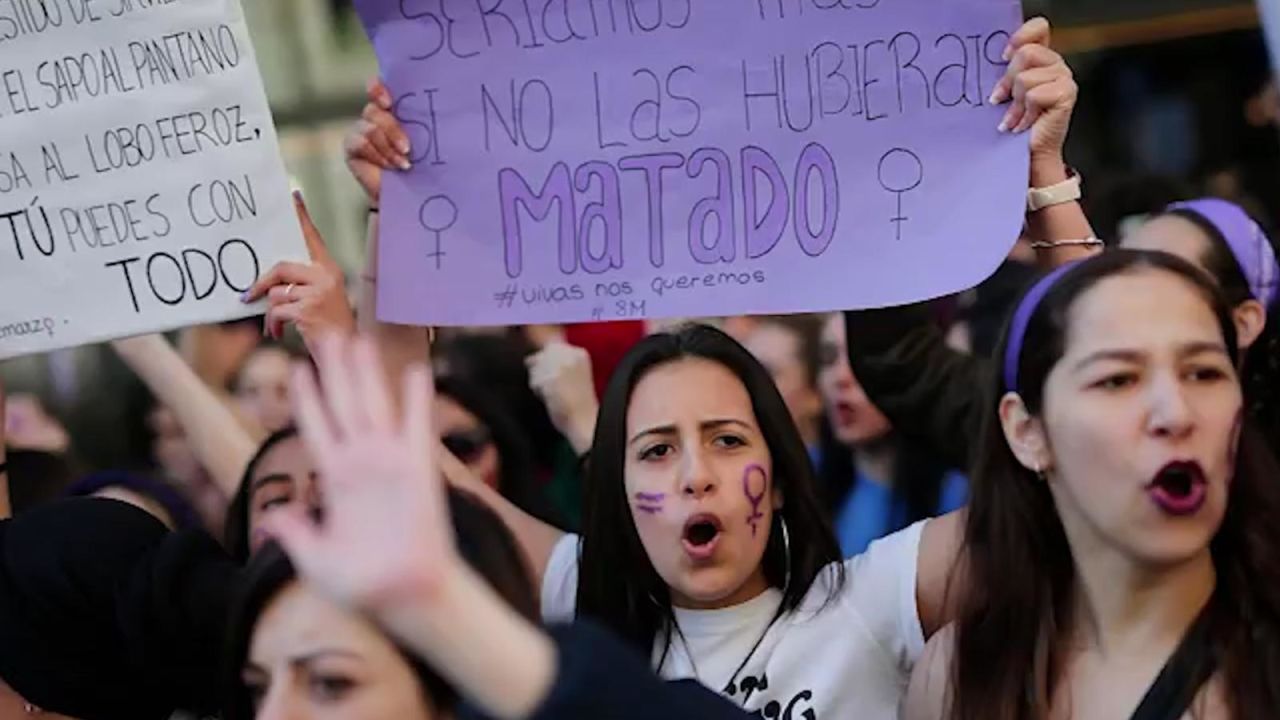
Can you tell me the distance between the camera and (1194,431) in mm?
2363

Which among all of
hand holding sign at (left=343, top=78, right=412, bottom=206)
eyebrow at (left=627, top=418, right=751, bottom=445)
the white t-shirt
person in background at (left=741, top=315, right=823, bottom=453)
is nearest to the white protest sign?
hand holding sign at (left=343, top=78, right=412, bottom=206)

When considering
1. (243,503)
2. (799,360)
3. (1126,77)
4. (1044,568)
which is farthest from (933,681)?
(1126,77)

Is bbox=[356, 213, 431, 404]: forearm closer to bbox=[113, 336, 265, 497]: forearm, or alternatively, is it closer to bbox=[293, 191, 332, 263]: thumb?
bbox=[293, 191, 332, 263]: thumb

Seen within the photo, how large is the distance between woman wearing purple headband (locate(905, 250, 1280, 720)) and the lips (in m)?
0.37

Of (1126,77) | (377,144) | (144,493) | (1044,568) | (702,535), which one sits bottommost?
(1044,568)

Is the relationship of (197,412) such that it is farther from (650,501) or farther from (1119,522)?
(1119,522)

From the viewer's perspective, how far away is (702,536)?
2.93 metres

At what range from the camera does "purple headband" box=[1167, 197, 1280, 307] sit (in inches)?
132

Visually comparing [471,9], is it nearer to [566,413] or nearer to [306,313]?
[306,313]

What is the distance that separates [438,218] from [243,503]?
680mm

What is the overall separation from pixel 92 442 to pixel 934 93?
626 cm

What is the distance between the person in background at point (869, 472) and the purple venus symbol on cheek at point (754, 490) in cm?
91

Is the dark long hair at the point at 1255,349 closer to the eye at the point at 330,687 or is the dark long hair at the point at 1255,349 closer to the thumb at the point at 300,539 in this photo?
the eye at the point at 330,687

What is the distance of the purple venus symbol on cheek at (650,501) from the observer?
2.93 metres
